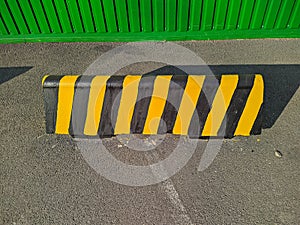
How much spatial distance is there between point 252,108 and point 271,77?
152 centimetres

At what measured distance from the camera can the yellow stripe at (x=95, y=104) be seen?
448 centimetres

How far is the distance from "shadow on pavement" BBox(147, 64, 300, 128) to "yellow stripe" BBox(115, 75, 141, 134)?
4.95ft

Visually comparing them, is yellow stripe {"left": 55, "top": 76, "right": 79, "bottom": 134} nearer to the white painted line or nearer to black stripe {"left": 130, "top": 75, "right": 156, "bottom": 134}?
black stripe {"left": 130, "top": 75, "right": 156, "bottom": 134}

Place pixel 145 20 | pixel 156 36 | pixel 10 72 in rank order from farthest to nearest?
1. pixel 156 36
2. pixel 145 20
3. pixel 10 72

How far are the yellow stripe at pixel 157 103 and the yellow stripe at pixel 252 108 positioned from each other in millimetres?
1092

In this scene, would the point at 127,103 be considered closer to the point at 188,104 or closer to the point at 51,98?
the point at 188,104

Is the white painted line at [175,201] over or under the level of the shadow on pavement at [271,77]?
under

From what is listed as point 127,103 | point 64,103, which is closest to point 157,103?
point 127,103

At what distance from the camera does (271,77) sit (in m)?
5.75

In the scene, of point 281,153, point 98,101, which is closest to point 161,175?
point 98,101

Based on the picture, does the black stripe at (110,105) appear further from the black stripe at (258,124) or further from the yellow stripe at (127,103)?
the black stripe at (258,124)

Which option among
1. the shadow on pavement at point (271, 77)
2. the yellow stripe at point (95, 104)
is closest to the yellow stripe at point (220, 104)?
the shadow on pavement at point (271, 77)

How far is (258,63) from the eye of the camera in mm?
6035

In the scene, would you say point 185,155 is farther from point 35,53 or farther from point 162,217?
point 35,53
